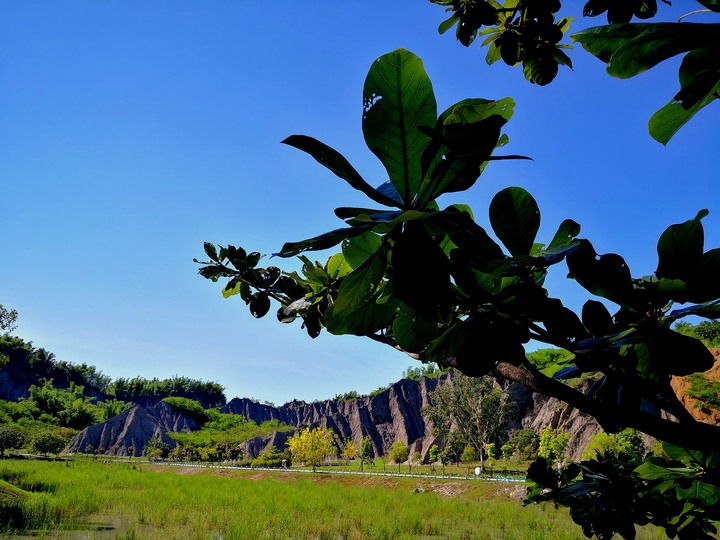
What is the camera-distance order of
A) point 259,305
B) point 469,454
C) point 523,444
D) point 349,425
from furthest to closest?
point 349,425 → point 523,444 → point 469,454 → point 259,305

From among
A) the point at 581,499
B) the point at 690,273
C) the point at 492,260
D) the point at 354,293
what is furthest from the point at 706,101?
the point at 581,499

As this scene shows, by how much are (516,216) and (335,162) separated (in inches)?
10.6

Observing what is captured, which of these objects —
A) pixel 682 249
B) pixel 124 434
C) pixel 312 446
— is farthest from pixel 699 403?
pixel 124 434

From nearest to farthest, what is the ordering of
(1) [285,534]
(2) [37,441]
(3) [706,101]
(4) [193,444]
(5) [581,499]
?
1. (3) [706,101]
2. (5) [581,499]
3. (1) [285,534]
4. (2) [37,441]
5. (4) [193,444]

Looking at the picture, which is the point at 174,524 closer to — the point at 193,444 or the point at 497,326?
the point at 497,326

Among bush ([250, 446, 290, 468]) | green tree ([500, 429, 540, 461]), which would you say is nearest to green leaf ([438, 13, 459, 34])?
green tree ([500, 429, 540, 461])

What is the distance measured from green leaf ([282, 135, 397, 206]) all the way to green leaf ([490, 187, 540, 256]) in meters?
0.16

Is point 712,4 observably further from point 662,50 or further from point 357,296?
point 357,296

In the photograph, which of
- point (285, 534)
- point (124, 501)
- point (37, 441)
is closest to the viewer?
point (285, 534)

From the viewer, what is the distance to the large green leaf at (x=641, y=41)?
0.53 m

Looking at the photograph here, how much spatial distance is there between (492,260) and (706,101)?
0.41 metres

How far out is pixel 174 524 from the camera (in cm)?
1178

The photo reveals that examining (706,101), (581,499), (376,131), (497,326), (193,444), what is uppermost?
(706,101)

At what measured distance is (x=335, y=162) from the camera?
549 millimetres
